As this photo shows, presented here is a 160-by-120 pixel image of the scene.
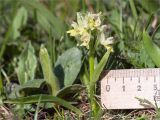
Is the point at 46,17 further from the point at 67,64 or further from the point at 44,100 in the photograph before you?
the point at 44,100

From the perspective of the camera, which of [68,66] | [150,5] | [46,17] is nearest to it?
[68,66]

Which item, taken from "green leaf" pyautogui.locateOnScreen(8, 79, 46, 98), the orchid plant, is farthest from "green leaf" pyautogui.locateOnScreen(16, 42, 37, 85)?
the orchid plant

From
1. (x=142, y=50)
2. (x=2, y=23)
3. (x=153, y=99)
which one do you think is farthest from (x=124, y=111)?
(x=2, y=23)

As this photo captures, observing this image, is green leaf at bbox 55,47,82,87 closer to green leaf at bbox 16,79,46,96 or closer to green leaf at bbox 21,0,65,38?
green leaf at bbox 16,79,46,96

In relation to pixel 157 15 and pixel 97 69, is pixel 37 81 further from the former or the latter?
pixel 157 15

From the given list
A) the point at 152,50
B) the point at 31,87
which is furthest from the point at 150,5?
the point at 31,87

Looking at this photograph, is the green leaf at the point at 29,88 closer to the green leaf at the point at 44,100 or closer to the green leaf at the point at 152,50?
the green leaf at the point at 44,100
